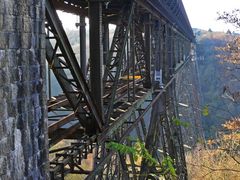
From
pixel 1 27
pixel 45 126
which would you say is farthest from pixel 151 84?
pixel 1 27

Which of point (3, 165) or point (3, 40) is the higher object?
point (3, 40)

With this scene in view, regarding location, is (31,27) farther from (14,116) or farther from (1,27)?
(14,116)

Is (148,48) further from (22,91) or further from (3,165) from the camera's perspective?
(3,165)

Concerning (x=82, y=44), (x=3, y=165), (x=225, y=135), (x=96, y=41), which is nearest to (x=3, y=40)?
(x=3, y=165)

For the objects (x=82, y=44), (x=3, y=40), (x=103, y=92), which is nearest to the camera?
(x=3, y=40)

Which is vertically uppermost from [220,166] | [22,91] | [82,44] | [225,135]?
[82,44]

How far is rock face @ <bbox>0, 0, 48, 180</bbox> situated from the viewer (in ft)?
10.4

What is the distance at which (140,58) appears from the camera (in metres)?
10.4

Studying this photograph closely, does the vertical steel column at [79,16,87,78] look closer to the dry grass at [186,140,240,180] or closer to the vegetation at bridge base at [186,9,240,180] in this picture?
the vegetation at bridge base at [186,9,240,180]

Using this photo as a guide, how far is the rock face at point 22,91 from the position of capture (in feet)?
10.4

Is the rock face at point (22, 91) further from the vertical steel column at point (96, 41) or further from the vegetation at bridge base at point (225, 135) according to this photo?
the vegetation at bridge base at point (225, 135)

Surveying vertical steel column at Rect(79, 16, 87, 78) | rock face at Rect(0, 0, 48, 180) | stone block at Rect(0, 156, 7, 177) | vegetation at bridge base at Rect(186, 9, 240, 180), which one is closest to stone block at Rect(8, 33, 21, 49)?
rock face at Rect(0, 0, 48, 180)

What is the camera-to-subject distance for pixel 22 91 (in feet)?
11.3

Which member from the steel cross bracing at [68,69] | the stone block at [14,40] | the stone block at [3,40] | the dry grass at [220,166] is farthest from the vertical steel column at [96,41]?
the dry grass at [220,166]
